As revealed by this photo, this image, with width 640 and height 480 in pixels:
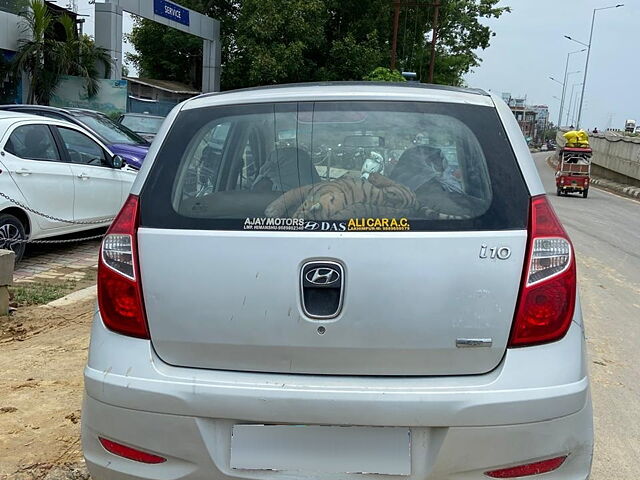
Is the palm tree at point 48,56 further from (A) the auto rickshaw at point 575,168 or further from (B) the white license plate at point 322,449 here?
(B) the white license plate at point 322,449

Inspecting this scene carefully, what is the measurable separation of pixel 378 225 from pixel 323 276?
0.82 ft

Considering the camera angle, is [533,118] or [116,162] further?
[533,118]

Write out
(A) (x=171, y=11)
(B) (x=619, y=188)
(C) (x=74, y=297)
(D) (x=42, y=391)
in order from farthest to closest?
1. (A) (x=171, y=11)
2. (B) (x=619, y=188)
3. (C) (x=74, y=297)
4. (D) (x=42, y=391)

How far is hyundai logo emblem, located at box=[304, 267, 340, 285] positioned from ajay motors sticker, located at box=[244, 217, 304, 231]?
0.16 metres

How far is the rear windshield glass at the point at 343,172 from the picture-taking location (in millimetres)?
2156

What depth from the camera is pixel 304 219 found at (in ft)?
7.04

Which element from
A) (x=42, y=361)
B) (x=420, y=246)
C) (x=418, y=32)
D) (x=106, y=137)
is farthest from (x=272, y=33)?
(x=420, y=246)

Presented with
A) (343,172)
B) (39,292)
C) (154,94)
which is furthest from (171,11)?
(343,172)

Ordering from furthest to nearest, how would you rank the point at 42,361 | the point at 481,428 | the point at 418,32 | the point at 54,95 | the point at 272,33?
the point at 418,32, the point at 272,33, the point at 54,95, the point at 42,361, the point at 481,428

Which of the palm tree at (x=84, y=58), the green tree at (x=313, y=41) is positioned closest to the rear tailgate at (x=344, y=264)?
the palm tree at (x=84, y=58)

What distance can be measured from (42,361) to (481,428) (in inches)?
127

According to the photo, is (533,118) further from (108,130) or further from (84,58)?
(108,130)

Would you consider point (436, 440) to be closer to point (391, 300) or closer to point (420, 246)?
point (391, 300)

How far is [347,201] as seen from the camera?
2.20 metres
